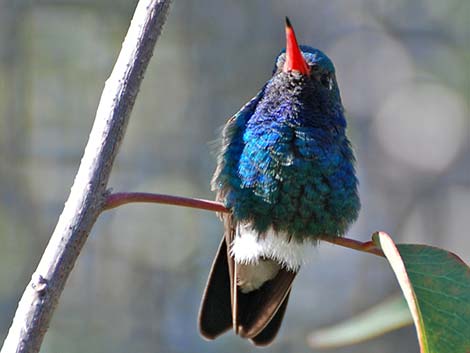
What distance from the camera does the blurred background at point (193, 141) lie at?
519 centimetres

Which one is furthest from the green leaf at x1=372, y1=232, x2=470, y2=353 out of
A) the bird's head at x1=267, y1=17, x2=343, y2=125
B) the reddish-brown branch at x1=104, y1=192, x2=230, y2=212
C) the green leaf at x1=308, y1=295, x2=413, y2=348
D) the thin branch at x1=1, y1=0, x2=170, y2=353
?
the bird's head at x1=267, y1=17, x2=343, y2=125

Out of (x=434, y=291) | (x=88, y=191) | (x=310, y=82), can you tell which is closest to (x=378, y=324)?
A: (x=434, y=291)

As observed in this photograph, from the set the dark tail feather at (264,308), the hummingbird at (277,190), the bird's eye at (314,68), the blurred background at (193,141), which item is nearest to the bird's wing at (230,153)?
the hummingbird at (277,190)

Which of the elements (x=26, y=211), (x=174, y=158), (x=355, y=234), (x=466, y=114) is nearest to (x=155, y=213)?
(x=174, y=158)

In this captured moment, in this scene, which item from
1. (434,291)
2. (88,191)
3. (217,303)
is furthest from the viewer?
(217,303)

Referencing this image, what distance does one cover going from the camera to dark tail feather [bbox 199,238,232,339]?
6.86 ft

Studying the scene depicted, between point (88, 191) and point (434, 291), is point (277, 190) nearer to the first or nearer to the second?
point (434, 291)

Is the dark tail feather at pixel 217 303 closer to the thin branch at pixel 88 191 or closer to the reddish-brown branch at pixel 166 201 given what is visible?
the reddish-brown branch at pixel 166 201

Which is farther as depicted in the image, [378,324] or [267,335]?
[267,335]

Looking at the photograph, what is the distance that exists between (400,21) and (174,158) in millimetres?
1520

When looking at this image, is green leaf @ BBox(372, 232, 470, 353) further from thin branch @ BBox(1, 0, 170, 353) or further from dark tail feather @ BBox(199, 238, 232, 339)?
dark tail feather @ BBox(199, 238, 232, 339)

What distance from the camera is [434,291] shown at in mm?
1357

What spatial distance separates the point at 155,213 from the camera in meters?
5.26

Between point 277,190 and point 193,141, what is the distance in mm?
3393
